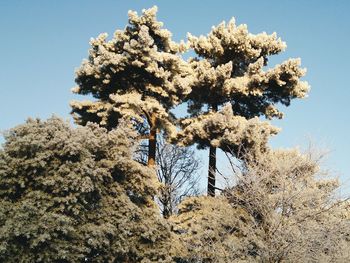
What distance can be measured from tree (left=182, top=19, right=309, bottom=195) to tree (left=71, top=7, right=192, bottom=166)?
102 cm

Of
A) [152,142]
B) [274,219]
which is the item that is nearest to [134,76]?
[152,142]

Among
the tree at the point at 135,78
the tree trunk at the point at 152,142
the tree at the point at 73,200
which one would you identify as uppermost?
the tree at the point at 135,78

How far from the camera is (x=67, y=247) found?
1223 cm

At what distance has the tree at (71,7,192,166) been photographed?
1739cm

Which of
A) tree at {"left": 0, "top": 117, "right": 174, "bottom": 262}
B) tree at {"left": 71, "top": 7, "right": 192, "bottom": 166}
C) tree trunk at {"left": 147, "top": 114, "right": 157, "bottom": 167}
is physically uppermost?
tree at {"left": 71, "top": 7, "right": 192, "bottom": 166}

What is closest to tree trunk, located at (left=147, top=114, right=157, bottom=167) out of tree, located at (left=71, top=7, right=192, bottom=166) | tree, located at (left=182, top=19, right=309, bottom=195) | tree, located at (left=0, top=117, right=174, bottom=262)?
tree, located at (left=71, top=7, right=192, bottom=166)

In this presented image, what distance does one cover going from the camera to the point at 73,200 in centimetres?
1266

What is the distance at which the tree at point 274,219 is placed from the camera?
42.5 ft

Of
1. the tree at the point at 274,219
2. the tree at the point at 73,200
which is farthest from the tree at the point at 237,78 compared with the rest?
the tree at the point at 73,200

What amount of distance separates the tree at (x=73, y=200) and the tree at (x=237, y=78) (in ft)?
14.1

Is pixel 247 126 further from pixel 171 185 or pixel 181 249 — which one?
pixel 171 185

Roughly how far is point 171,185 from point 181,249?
11.6 metres

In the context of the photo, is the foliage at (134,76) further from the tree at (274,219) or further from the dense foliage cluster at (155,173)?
the tree at (274,219)

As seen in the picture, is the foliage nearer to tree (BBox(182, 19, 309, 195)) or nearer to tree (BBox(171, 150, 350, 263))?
tree (BBox(182, 19, 309, 195))
